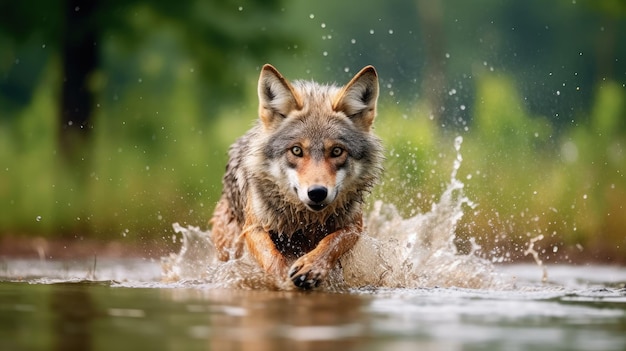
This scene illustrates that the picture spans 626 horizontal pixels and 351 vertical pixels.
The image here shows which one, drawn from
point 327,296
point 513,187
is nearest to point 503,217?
point 513,187

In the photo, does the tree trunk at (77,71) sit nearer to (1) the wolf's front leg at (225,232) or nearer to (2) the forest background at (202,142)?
(2) the forest background at (202,142)

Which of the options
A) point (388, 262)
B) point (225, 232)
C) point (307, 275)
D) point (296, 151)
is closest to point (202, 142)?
point (225, 232)

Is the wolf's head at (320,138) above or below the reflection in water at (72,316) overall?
above

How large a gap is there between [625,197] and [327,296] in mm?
7406

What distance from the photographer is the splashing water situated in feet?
26.2

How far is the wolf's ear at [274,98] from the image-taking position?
8250 mm

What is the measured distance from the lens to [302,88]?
856cm

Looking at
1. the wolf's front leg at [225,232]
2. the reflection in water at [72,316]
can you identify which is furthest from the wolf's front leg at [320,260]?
the reflection in water at [72,316]

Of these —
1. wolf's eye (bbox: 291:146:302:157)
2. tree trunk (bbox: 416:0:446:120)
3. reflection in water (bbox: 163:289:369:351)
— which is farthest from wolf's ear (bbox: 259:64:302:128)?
tree trunk (bbox: 416:0:446:120)

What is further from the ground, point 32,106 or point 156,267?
point 32,106

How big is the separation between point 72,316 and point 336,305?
4.94ft

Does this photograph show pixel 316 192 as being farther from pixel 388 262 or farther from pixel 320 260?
pixel 388 262

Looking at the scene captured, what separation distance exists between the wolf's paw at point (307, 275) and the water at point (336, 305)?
0.09 meters

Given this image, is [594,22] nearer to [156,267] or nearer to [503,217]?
[503,217]
